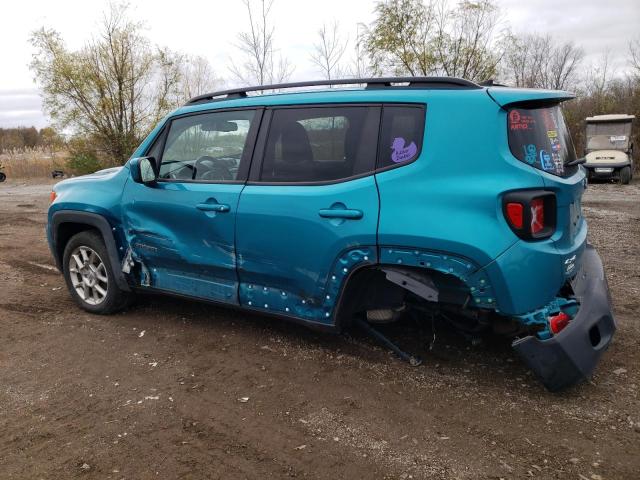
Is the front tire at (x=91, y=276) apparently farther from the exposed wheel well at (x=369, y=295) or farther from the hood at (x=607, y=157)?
the hood at (x=607, y=157)

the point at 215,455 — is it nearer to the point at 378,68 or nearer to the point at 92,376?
the point at 92,376

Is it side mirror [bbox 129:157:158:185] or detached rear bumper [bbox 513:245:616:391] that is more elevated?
side mirror [bbox 129:157:158:185]

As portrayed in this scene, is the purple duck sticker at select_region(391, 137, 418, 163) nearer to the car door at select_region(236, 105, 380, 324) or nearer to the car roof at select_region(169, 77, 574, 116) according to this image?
the car door at select_region(236, 105, 380, 324)

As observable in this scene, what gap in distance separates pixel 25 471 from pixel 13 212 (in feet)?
36.3

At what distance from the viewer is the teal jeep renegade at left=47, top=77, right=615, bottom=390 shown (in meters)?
2.90

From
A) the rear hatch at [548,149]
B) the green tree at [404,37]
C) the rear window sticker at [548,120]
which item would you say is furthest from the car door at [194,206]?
the green tree at [404,37]

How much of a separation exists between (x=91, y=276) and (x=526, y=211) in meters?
3.73

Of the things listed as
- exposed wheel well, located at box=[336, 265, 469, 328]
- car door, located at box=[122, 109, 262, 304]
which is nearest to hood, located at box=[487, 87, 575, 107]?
exposed wheel well, located at box=[336, 265, 469, 328]

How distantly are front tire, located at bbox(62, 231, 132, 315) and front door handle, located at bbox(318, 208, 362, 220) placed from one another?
224 centimetres

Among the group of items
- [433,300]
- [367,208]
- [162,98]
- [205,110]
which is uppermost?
[162,98]

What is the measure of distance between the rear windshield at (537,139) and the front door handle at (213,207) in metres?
1.92

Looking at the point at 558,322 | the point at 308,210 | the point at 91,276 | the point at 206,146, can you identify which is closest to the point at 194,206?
the point at 206,146

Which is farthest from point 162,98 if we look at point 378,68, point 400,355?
point 400,355

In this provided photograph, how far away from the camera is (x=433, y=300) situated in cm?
312
